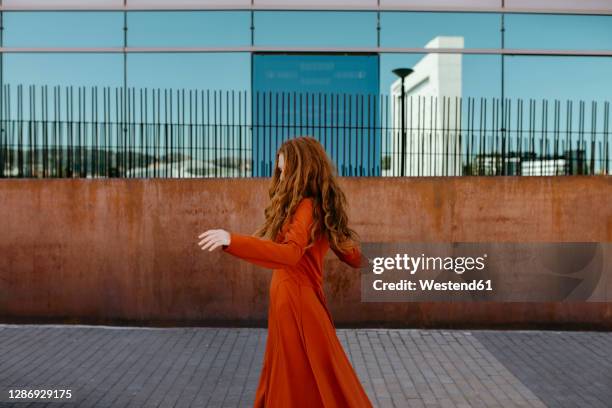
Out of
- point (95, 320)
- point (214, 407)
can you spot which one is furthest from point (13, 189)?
point (214, 407)

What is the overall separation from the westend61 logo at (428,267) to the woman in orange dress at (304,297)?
505 cm

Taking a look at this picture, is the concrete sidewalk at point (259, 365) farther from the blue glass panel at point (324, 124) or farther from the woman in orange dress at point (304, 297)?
the blue glass panel at point (324, 124)

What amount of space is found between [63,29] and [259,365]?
651cm

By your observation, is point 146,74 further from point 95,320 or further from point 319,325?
point 319,325

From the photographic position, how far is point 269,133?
974 cm

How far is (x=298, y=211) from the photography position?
12.1ft

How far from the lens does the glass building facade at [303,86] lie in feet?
31.2

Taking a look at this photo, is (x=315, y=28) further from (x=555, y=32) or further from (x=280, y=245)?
(x=280, y=245)

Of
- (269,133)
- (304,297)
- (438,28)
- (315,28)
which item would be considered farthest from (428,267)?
(304,297)

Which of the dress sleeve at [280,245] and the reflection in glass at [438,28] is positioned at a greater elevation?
the reflection in glass at [438,28]

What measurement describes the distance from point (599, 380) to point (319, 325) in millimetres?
3987
